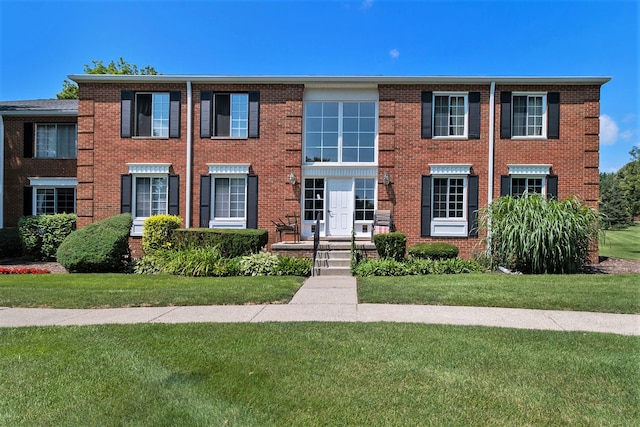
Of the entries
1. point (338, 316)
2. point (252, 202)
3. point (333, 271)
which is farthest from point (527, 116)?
point (338, 316)

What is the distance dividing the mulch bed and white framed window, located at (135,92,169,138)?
17.7 feet

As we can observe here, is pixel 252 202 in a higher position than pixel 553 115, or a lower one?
lower

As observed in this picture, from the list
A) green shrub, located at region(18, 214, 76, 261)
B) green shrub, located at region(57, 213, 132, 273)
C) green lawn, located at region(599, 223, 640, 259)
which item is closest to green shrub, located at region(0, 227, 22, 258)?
green shrub, located at region(18, 214, 76, 261)

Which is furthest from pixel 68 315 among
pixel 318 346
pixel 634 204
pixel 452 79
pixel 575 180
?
pixel 634 204

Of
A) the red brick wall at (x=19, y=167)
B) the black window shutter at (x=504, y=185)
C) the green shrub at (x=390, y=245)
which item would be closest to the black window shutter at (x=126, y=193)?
the red brick wall at (x=19, y=167)

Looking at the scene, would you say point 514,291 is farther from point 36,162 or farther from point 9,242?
point 36,162

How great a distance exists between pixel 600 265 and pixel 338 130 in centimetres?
988

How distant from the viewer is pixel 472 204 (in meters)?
13.1

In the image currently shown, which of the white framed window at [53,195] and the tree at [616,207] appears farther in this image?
the tree at [616,207]

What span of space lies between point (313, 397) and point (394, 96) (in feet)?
39.6

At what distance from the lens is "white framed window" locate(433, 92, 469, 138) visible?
13422 mm

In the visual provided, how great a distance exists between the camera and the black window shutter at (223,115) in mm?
13680

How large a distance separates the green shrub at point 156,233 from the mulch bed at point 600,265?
8.09 feet

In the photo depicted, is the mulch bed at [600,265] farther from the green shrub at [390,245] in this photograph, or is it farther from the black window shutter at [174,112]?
the black window shutter at [174,112]
